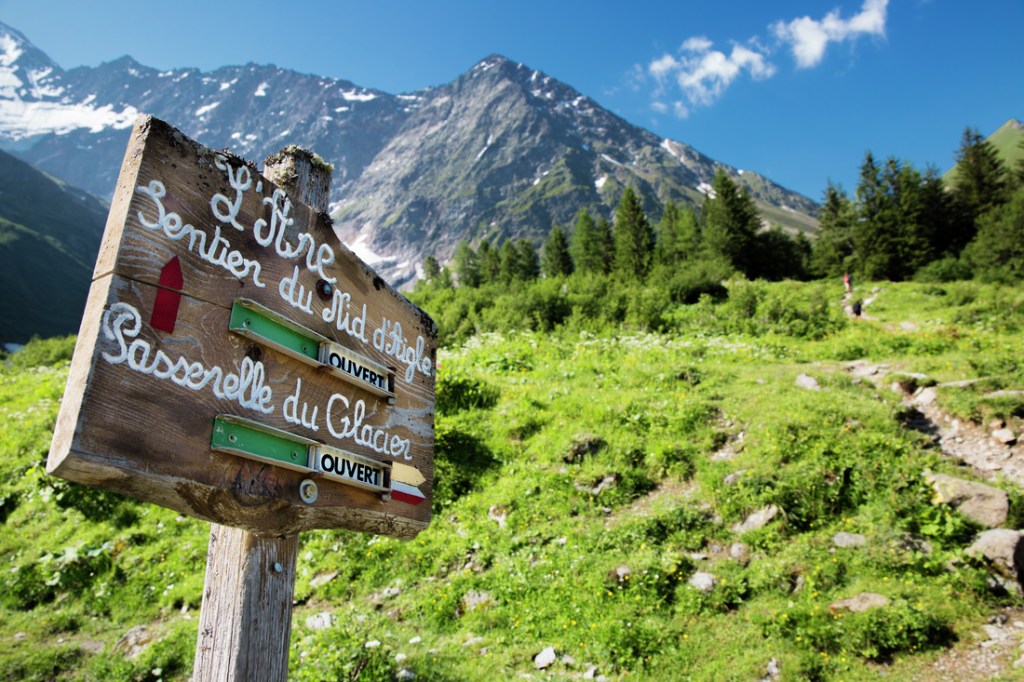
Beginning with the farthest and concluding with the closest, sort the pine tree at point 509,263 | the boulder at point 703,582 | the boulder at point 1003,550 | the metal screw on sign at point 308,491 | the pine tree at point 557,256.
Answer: the pine tree at point 557,256
the pine tree at point 509,263
the boulder at point 703,582
the boulder at point 1003,550
the metal screw on sign at point 308,491

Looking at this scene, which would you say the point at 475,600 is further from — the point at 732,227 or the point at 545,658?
the point at 732,227

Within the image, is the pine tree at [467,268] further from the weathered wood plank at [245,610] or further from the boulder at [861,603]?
the weathered wood plank at [245,610]

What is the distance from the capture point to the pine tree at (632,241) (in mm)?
43500

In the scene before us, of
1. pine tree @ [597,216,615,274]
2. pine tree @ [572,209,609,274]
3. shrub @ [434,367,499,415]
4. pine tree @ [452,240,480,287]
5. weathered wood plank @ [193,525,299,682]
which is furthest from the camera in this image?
pine tree @ [452,240,480,287]

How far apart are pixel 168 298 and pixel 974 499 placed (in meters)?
8.96

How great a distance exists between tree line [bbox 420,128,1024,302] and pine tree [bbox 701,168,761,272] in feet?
0.22

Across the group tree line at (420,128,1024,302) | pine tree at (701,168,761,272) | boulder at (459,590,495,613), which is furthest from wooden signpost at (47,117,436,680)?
pine tree at (701,168,761,272)

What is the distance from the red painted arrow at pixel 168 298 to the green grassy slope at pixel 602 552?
14.9 ft

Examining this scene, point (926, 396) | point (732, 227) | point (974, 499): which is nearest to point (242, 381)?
point (974, 499)

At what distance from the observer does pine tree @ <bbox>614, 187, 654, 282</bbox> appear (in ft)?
143

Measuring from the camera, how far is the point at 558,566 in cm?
697

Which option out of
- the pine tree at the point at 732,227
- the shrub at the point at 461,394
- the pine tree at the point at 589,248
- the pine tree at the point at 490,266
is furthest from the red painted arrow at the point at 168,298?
the pine tree at the point at 490,266

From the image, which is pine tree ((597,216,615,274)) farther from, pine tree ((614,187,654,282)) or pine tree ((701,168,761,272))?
pine tree ((701,168,761,272))

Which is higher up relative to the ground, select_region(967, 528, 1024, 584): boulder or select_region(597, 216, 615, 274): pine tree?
select_region(597, 216, 615, 274): pine tree
